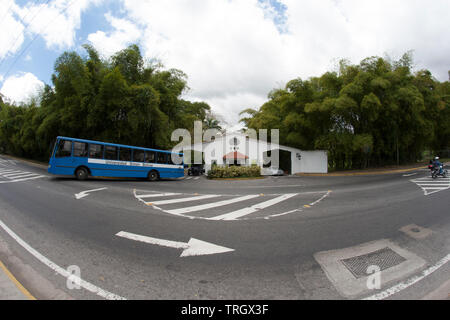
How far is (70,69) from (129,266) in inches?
751

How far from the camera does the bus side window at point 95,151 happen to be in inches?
466

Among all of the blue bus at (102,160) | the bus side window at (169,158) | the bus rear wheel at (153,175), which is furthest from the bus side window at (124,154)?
the bus side window at (169,158)

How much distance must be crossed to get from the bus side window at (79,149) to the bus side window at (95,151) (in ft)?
0.98

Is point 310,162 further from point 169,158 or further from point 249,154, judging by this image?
point 169,158

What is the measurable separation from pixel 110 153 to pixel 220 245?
1164cm

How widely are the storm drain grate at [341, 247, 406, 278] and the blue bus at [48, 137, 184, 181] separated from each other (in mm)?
13045

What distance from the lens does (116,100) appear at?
1491cm

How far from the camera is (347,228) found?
13.8 feet

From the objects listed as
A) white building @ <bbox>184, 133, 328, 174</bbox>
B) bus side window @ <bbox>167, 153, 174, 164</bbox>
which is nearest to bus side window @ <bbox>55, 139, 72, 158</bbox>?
bus side window @ <bbox>167, 153, 174, 164</bbox>

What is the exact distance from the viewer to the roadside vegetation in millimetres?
16422

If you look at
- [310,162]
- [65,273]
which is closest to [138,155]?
[65,273]

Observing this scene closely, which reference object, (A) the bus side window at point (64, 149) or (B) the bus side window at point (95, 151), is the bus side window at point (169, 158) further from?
(A) the bus side window at point (64, 149)

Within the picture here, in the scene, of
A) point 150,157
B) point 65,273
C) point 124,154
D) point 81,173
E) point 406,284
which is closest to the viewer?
point 406,284
